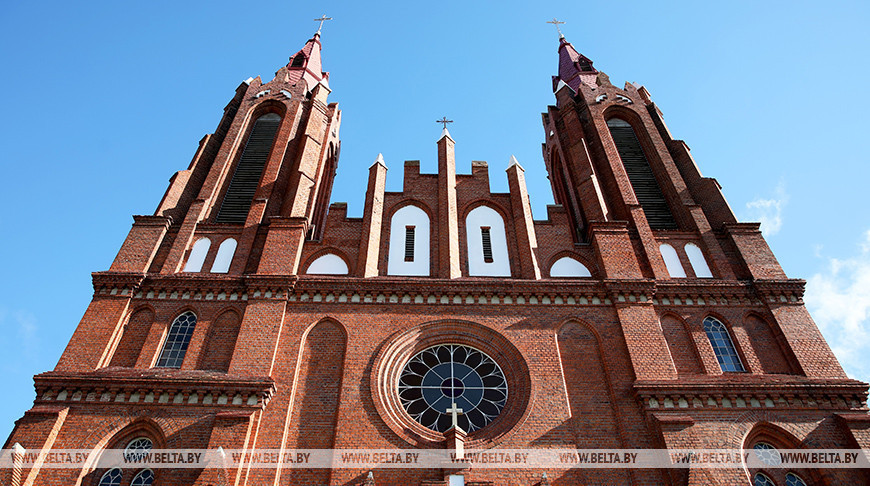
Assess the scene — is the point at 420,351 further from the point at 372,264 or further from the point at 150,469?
the point at 150,469

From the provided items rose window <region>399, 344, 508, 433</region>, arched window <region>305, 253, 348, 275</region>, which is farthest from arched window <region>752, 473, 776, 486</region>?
arched window <region>305, 253, 348, 275</region>

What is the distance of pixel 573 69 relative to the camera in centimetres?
2970

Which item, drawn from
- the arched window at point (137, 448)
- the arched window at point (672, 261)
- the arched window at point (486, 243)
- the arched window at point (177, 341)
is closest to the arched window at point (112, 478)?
the arched window at point (137, 448)

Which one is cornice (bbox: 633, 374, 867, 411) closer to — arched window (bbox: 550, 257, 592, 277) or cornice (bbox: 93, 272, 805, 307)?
cornice (bbox: 93, 272, 805, 307)

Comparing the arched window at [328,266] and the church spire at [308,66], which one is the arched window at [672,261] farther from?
the church spire at [308,66]

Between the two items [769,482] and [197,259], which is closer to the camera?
[769,482]

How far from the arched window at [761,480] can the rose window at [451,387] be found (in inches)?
214

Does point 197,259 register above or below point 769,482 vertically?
above

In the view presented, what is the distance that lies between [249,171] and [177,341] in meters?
7.84

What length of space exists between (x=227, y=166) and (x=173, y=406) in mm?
10065

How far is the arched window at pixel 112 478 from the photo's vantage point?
12.3m

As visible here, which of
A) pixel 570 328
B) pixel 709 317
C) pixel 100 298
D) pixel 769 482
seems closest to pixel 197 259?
pixel 100 298

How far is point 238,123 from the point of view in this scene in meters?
22.5

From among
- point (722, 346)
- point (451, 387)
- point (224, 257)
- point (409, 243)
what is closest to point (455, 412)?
point (451, 387)
